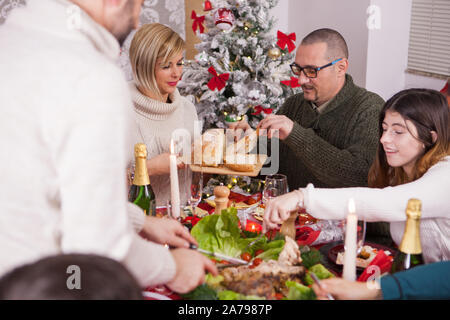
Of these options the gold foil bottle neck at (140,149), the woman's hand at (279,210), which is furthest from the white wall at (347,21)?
the gold foil bottle neck at (140,149)

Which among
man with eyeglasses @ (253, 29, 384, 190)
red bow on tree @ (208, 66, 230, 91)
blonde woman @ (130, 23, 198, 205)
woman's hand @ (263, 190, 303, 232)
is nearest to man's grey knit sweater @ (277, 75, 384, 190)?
man with eyeglasses @ (253, 29, 384, 190)

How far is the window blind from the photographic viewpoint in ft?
12.6

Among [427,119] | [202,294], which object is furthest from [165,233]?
[427,119]

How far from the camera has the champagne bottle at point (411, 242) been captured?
1.15m

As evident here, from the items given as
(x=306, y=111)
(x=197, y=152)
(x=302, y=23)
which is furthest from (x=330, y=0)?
(x=197, y=152)

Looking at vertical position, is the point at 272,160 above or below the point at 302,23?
below

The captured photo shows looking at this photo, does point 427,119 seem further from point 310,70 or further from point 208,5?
point 208,5

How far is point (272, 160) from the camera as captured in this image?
2.88 m

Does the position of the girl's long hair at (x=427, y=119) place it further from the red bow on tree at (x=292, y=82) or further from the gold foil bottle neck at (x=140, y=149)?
the red bow on tree at (x=292, y=82)

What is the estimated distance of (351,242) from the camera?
1180 mm
